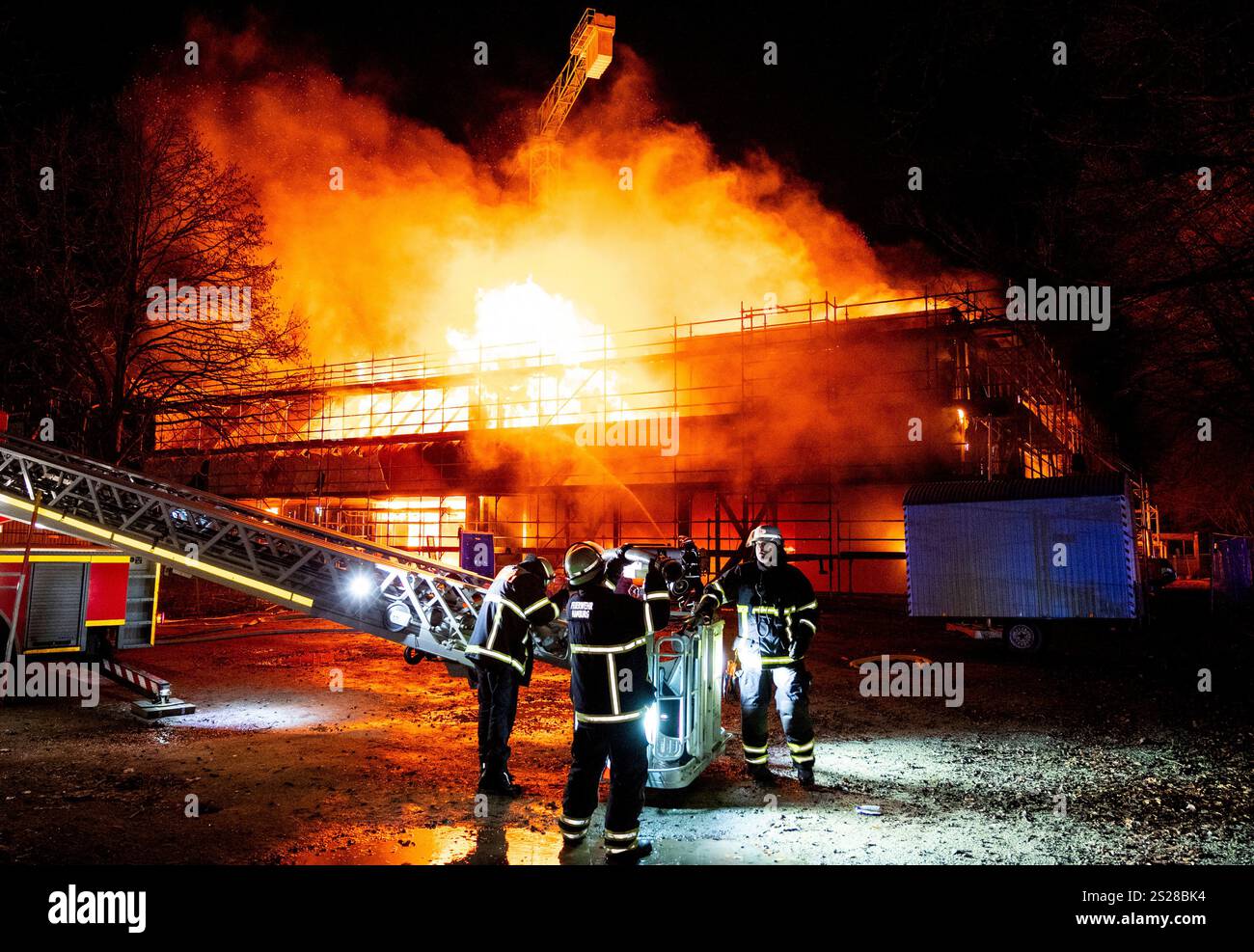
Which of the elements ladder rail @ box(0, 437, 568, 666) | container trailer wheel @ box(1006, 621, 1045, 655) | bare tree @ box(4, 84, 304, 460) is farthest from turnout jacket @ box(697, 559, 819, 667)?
bare tree @ box(4, 84, 304, 460)

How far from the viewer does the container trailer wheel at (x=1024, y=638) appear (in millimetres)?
12992

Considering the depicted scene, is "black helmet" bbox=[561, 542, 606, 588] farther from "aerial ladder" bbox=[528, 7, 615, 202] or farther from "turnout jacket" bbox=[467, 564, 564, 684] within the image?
"aerial ladder" bbox=[528, 7, 615, 202]

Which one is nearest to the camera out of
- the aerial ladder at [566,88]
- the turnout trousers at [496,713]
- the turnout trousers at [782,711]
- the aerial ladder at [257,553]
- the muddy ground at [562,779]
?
the muddy ground at [562,779]

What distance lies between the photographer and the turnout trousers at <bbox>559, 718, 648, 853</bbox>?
4.32 metres

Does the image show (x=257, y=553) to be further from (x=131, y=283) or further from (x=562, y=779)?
(x=131, y=283)

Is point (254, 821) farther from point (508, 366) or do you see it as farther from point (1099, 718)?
point (508, 366)

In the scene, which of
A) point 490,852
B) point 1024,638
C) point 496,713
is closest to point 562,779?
point 496,713

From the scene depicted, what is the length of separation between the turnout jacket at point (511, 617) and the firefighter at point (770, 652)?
1.19 m

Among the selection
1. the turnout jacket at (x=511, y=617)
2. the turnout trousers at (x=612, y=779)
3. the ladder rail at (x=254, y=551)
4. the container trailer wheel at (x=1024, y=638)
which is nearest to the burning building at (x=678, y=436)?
the ladder rail at (x=254, y=551)

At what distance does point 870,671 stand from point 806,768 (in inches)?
226

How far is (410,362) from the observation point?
3238 centimetres

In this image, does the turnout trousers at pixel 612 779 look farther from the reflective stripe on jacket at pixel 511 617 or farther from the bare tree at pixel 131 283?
the bare tree at pixel 131 283

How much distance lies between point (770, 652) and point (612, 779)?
1942mm

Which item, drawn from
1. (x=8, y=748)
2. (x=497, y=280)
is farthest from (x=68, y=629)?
(x=497, y=280)
